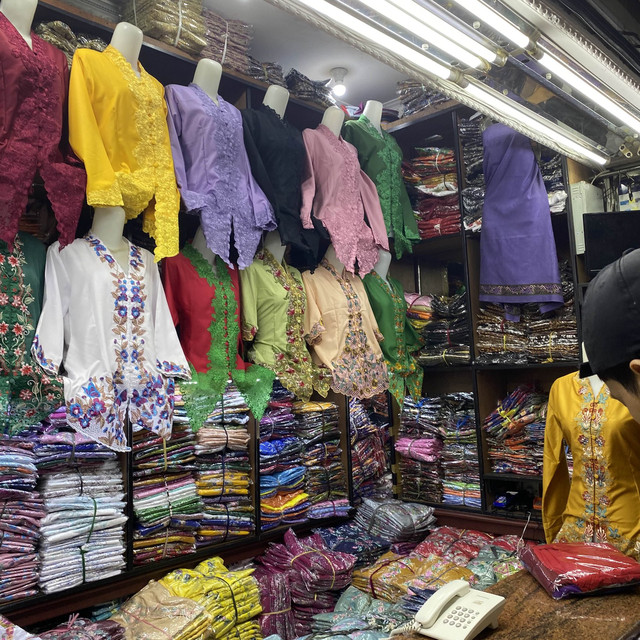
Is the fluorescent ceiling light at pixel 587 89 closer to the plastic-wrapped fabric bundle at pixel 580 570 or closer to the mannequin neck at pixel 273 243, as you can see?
the mannequin neck at pixel 273 243

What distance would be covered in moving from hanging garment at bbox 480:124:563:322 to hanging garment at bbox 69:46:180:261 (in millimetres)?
2123

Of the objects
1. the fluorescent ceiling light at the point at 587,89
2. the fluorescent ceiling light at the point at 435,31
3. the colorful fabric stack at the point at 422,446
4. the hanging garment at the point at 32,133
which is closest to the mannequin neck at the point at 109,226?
the hanging garment at the point at 32,133

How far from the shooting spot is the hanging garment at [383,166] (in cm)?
392

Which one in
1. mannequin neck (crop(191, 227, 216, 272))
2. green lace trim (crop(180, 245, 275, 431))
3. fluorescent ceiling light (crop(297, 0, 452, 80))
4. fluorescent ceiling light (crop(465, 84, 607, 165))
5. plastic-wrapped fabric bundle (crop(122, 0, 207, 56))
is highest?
plastic-wrapped fabric bundle (crop(122, 0, 207, 56))

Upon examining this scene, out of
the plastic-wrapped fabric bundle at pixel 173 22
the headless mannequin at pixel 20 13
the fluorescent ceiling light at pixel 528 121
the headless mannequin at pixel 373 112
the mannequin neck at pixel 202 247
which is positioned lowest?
the mannequin neck at pixel 202 247

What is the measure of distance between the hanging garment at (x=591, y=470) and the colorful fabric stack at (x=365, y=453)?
1566 millimetres

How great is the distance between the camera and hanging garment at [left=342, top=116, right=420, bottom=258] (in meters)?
3.92

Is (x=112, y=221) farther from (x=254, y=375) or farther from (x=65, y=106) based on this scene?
(x=254, y=375)

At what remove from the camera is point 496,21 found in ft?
7.10

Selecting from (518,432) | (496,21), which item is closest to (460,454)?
(518,432)

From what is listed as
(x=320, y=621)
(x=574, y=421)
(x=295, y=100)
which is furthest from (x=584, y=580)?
(x=295, y=100)

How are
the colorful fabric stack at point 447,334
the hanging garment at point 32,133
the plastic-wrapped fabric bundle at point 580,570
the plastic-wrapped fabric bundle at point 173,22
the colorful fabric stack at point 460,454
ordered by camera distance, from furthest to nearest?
the colorful fabric stack at point 447,334 < the colorful fabric stack at point 460,454 < the plastic-wrapped fabric bundle at point 173,22 < the hanging garment at point 32,133 < the plastic-wrapped fabric bundle at point 580,570

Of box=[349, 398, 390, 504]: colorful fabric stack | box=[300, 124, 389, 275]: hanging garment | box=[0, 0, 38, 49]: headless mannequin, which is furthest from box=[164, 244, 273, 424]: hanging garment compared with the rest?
box=[349, 398, 390, 504]: colorful fabric stack

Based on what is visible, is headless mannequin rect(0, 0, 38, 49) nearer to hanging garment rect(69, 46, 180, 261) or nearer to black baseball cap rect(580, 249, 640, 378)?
hanging garment rect(69, 46, 180, 261)
